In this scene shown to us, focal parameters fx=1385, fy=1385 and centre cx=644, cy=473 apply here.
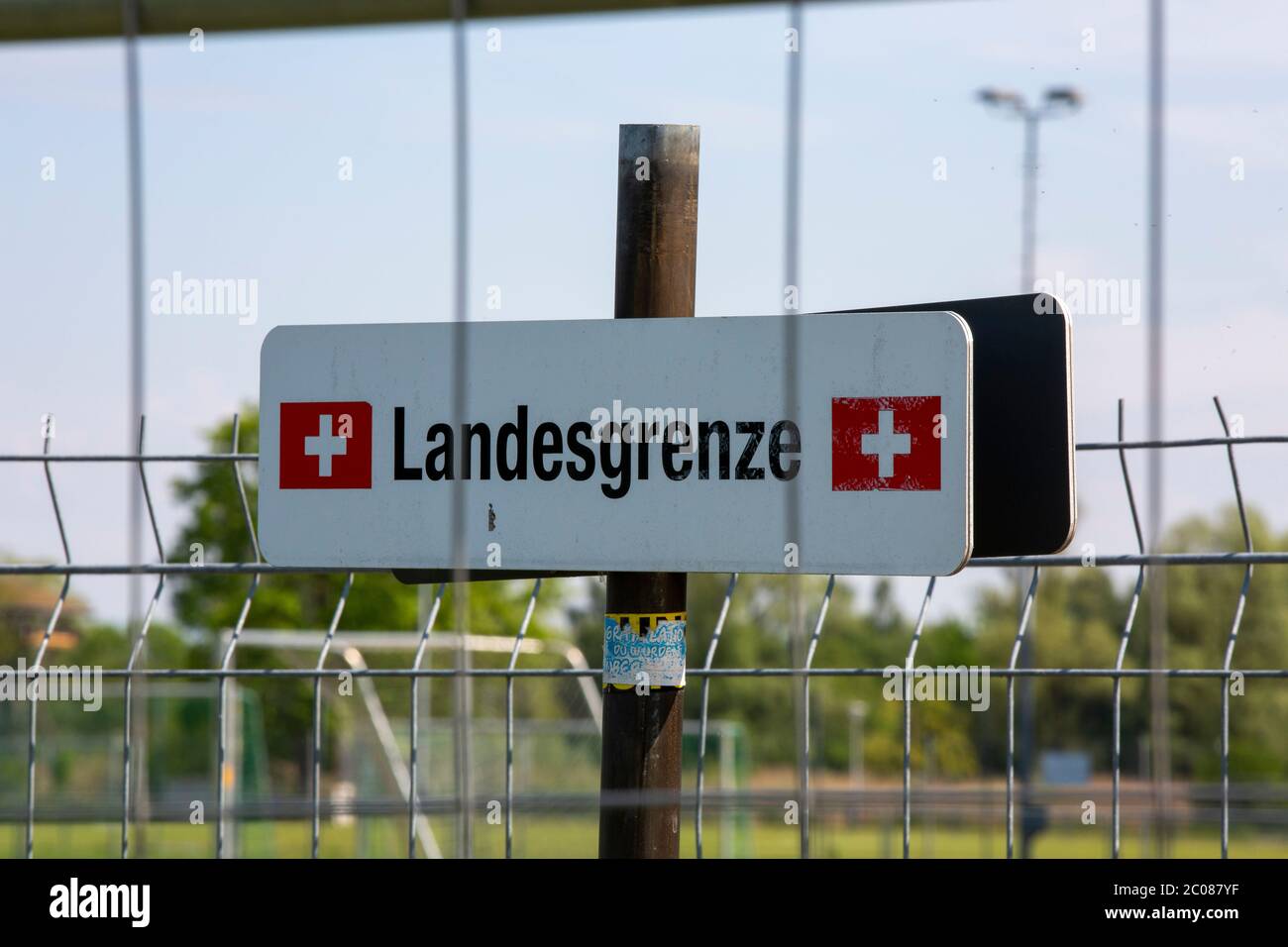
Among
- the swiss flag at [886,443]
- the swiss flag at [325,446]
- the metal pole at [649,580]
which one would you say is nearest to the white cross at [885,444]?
the swiss flag at [886,443]

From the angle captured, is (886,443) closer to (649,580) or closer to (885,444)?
(885,444)

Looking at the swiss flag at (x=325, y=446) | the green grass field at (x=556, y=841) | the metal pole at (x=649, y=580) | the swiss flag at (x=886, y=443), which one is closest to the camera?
the swiss flag at (x=886, y=443)

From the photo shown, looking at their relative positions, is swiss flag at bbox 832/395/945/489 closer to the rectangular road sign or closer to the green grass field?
the rectangular road sign

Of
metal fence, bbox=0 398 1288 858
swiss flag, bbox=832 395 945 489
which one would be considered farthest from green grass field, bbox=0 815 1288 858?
swiss flag, bbox=832 395 945 489

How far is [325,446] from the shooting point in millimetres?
2836

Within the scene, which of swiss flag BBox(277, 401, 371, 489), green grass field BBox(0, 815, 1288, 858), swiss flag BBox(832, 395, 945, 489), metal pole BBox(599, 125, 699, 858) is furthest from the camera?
green grass field BBox(0, 815, 1288, 858)

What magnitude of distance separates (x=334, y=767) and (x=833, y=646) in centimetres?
1976

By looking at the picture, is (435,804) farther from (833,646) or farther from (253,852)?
(833,646)

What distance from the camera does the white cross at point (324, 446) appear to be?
9.27ft

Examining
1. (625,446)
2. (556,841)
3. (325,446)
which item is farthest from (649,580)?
(556,841)

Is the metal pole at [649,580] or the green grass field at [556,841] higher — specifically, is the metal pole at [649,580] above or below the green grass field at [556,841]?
above

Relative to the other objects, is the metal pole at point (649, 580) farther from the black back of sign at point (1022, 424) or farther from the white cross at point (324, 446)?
the white cross at point (324, 446)

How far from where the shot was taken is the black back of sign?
8.42 ft

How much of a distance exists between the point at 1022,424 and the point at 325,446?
1383 mm
